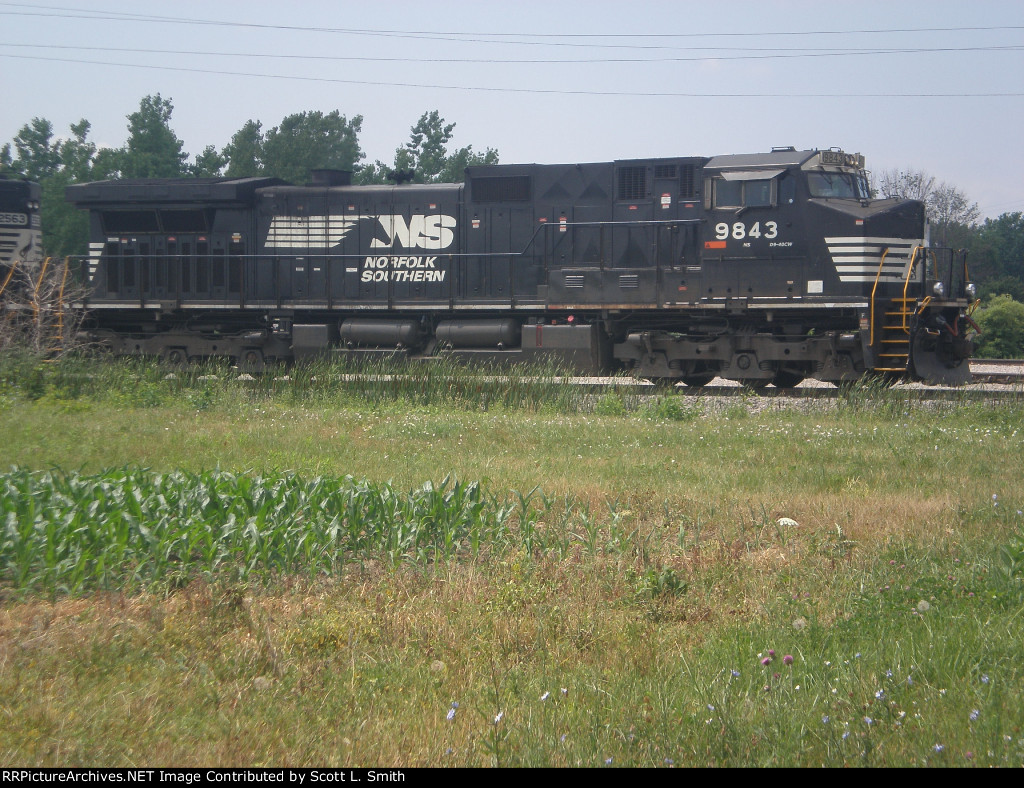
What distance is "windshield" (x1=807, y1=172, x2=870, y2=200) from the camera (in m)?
14.0

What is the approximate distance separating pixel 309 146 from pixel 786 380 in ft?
141

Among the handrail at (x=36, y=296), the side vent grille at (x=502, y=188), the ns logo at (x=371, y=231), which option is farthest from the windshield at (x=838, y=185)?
the handrail at (x=36, y=296)

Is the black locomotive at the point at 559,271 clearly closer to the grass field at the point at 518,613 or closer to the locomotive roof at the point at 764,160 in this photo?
the locomotive roof at the point at 764,160

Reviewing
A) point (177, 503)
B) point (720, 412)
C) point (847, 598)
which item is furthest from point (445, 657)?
point (720, 412)

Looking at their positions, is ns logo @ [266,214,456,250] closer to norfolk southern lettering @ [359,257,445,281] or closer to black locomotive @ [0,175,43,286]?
norfolk southern lettering @ [359,257,445,281]

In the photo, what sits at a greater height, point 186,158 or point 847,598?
point 186,158

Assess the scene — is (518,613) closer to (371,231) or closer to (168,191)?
(371,231)

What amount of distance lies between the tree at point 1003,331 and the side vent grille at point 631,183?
13523 mm

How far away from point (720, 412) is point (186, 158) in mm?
46885

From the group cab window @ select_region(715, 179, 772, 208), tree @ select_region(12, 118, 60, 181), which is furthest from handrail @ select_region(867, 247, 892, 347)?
tree @ select_region(12, 118, 60, 181)

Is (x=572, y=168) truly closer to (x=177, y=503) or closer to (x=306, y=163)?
(x=177, y=503)

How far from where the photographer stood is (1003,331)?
79.3ft

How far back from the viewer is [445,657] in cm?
377

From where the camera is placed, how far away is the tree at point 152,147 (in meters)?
45.0
